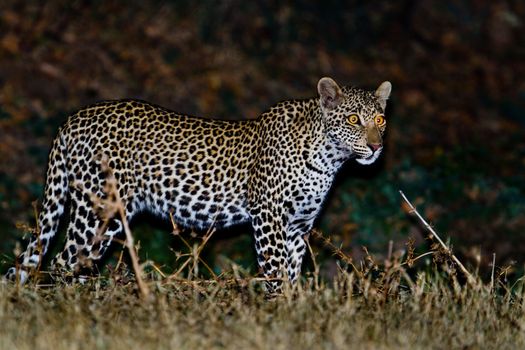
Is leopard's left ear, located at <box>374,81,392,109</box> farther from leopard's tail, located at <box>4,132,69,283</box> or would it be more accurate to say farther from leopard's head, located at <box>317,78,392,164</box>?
leopard's tail, located at <box>4,132,69,283</box>

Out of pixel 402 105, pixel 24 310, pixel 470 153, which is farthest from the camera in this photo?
pixel 402 105

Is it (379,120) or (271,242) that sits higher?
(379,120)

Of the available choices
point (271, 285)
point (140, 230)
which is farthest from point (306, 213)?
point (140, 230)

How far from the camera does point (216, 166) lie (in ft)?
35.1

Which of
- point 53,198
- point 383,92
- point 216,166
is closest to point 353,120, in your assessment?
point 383,92

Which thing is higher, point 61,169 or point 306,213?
point 61,169

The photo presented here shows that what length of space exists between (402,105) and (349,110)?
7469mm

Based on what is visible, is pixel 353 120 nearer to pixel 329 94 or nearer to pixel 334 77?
pixel 329 94

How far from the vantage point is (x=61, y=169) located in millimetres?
10492

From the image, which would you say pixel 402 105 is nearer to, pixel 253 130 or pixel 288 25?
pixel 288 25

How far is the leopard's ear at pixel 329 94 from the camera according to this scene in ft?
33.4

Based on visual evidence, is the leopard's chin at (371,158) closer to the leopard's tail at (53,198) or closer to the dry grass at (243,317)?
the dry grass at (243,317)

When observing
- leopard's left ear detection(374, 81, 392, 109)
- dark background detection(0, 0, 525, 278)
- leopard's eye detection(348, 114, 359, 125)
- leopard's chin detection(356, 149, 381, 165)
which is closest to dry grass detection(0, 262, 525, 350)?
leopard's chin detection(356, 149, 381, 165)

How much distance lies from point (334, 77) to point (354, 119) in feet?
26.4
